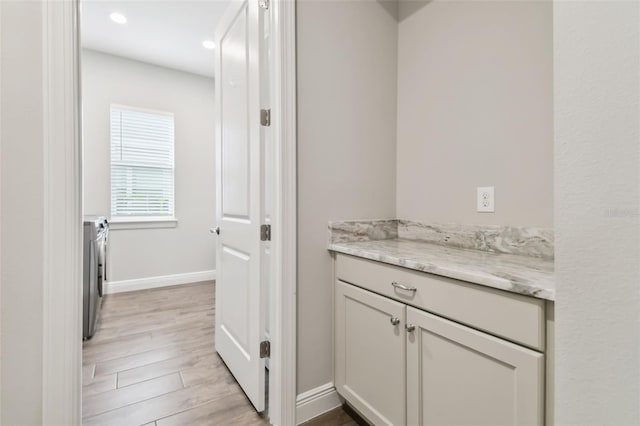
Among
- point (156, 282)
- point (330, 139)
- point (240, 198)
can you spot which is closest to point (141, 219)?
point (156, 282)

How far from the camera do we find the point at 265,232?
1.41m

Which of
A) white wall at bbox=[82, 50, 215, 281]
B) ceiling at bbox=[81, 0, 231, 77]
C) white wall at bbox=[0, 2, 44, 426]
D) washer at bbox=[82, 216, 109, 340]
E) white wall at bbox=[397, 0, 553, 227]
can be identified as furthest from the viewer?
white wall at bbox=[82, 50, 215, 281]

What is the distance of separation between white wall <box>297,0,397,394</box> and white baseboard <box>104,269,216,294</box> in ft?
9.72

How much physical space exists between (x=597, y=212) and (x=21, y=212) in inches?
58.5

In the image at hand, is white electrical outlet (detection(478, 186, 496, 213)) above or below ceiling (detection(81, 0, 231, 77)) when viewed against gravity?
below

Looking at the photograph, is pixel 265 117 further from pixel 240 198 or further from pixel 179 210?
pixel 179 210

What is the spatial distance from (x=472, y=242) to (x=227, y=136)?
1551 mm

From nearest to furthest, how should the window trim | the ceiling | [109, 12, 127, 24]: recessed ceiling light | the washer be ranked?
the washer, the ceiling, [109, 12, 127, 24]: recessed ceiling light, the window trim

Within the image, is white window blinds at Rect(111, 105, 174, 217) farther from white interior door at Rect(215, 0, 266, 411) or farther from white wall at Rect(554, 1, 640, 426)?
white wall at Rect(554, 1, 640, 426)

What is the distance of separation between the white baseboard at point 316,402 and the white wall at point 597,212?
3.89 feet

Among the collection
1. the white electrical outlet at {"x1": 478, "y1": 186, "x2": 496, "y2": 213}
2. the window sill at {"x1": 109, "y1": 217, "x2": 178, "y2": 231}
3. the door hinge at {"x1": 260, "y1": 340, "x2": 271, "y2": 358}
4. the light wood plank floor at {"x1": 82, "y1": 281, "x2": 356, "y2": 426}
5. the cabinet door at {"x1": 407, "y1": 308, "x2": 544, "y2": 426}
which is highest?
the white electrical outlet at {"x1": 478, "y1": 186, "x2": 496, "y2": 213}

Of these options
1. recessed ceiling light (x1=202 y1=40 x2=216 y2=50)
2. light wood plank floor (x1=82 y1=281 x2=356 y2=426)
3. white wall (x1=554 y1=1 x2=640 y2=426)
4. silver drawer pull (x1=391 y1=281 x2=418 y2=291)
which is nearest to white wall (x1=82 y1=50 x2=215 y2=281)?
recessed ceiling light (x1=202 y1=40 x2=216 y2=50)

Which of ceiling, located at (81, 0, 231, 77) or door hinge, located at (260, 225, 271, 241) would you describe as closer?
door hinge, located at (260, 225, 271, 241)

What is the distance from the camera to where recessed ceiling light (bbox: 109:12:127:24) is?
266 cm
